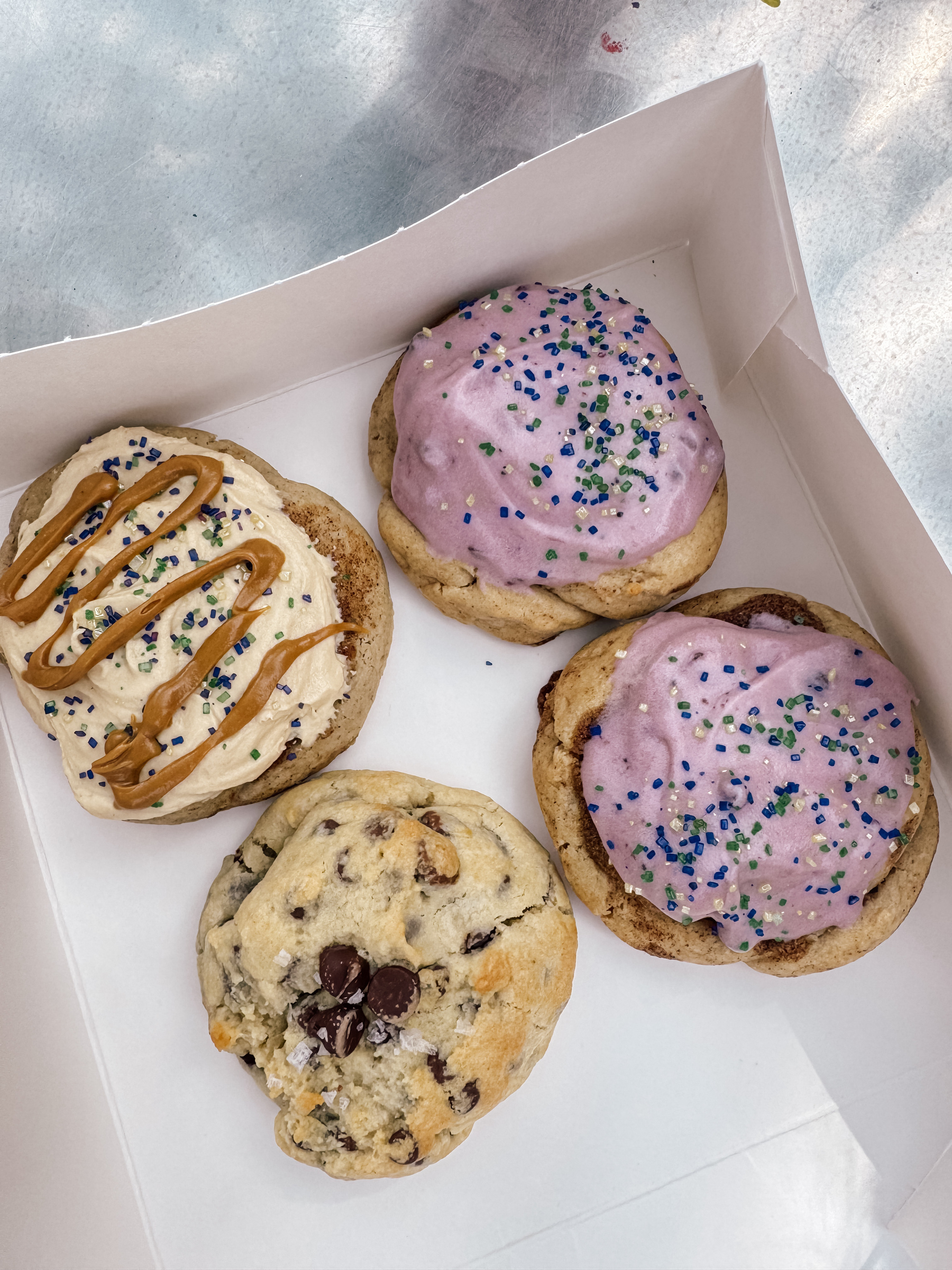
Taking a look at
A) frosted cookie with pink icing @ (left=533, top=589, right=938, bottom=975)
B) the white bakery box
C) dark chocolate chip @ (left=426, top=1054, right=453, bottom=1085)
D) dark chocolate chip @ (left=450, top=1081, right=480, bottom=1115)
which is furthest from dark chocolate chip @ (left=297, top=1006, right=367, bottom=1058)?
frosted cookie with pink icing @ (left=533, top=589, right=938, bottom=975)

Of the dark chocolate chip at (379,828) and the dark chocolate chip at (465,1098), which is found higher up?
the dark chocolate chip at (379,828)

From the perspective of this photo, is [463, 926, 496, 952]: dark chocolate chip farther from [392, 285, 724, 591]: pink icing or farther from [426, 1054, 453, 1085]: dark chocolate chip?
[392, 285, 724, 591]: pink icing

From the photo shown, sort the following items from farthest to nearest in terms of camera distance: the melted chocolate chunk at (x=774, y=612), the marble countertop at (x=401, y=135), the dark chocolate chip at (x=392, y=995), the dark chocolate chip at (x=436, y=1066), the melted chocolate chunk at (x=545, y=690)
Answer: the marble countertop at (x=401, y=135) < the melted chocolate chunk at (x=545, y=690) < the melted chocolate chunk at (x=774, y=612) < the dark chocolate chip at (x=436, y=1066) < the dark chocolate chip at (x=392, y=995)

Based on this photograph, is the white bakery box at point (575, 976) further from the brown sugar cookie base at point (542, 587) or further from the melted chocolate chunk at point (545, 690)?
the brown sugar cookie base at point (542, 587)

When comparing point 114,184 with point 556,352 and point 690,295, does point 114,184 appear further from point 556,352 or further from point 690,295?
point 690,295

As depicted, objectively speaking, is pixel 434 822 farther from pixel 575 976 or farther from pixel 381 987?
pixel 575 976

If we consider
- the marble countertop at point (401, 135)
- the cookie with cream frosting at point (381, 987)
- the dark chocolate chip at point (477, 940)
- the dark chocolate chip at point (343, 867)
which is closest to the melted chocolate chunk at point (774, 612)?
the marble countertop at point (401, 135)

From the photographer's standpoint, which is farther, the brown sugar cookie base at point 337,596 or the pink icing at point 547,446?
the brown sugar cookie base at point 337,596
